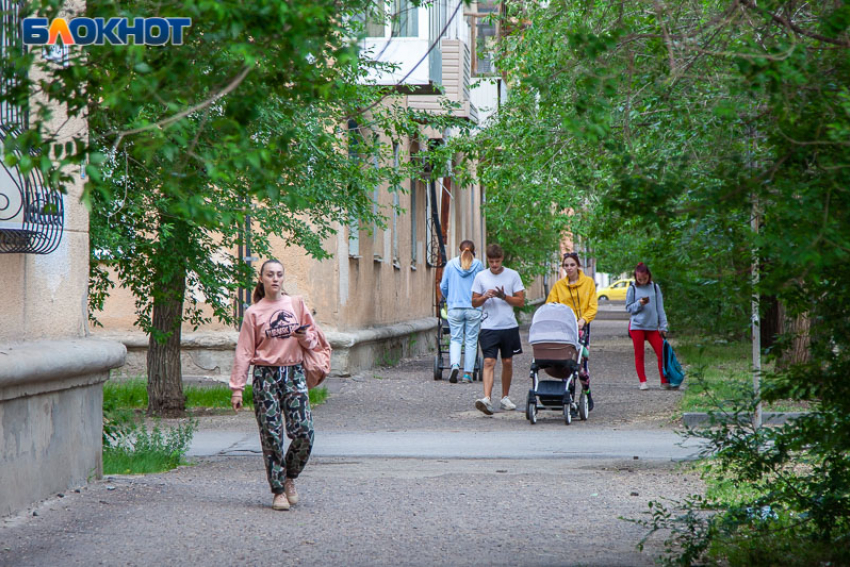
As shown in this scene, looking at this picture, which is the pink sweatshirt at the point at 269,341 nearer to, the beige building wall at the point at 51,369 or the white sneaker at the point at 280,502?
the white sneaker at the point at 280,502

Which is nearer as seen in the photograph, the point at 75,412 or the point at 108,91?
the point at 108,91

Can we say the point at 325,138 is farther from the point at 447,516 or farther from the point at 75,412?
the point at 75,412

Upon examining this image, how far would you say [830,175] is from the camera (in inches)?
177

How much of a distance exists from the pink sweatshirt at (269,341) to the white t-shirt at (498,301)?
5688 mm

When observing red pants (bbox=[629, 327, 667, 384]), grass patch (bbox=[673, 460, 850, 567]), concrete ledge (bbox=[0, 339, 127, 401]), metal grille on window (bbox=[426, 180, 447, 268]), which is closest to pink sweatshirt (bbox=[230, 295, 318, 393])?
concrete ledge (bbox=[0, 339, 127, 401])

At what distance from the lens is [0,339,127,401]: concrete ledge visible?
23.5 feet

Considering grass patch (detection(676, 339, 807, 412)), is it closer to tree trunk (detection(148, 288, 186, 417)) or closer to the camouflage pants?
the camouflage pants

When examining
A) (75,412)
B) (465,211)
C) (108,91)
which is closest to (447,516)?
(75,412)

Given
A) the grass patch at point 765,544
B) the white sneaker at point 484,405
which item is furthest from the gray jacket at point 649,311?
the grass patch at point 765,544

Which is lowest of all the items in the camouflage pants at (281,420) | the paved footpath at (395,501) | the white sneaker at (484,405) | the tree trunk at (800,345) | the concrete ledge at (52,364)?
the paved footpath at (395,501)

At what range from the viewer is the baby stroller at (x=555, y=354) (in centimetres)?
1221

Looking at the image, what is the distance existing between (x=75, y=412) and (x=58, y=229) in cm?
130

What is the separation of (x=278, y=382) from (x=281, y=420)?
0.24 m

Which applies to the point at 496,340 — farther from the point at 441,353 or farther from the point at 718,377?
the point at 441,353
